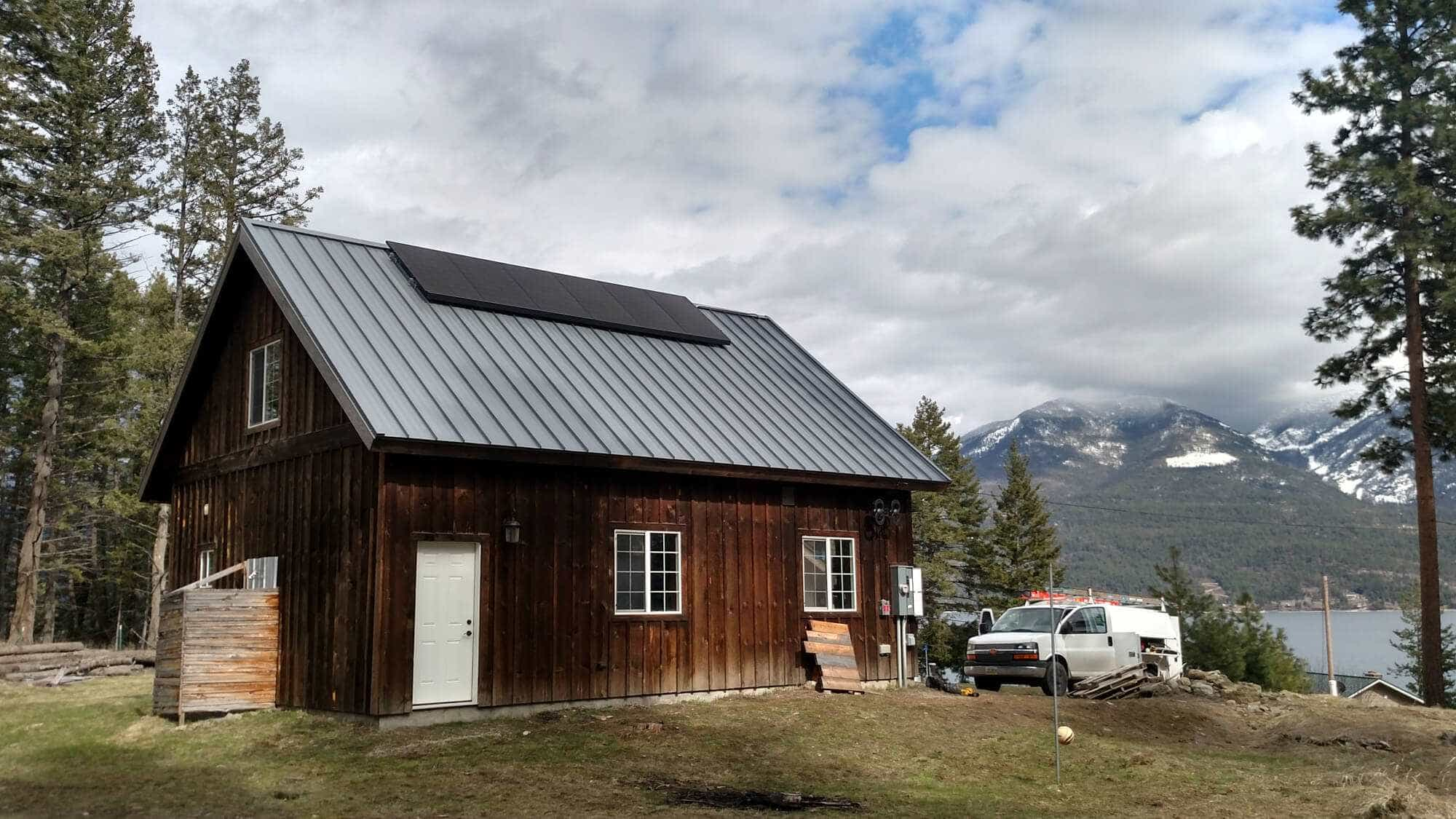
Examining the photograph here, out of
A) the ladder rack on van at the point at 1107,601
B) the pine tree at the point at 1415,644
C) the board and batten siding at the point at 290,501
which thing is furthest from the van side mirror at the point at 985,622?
the pine tree at the point at 1415,644

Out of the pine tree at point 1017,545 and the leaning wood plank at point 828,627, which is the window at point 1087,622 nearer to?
A: the leaning wood plank at point 828,627

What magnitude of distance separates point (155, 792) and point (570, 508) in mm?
6374

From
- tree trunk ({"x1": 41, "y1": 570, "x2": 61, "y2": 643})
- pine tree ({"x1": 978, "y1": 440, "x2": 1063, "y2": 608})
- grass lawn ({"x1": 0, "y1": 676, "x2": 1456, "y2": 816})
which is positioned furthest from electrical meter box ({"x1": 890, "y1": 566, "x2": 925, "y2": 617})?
pine tree ({"x1": 978, "y1": 440, "x2": 1063, "y2": 608})

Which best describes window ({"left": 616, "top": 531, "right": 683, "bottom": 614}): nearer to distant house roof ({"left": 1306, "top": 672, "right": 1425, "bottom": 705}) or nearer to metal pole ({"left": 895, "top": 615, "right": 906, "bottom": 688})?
metal pole ({"left": 895, "top": 615, "right": 906, "bottom": 688})

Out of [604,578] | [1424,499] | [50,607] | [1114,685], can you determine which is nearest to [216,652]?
[604,578]

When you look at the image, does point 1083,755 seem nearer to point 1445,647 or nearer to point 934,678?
point 934,678

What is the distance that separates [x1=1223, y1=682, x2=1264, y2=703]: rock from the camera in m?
21.5

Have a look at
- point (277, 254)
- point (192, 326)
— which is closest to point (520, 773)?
point (277, 254)

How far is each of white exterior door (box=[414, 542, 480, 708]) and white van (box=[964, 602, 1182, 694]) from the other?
34.1 feet

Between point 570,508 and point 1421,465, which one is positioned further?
point 1421,465

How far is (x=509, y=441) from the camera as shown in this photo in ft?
48.1

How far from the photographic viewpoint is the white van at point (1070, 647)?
20.5m

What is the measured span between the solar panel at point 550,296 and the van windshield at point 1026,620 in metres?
7.82

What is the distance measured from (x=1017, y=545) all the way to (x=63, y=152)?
143 ft
